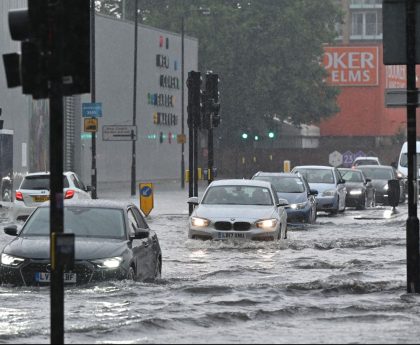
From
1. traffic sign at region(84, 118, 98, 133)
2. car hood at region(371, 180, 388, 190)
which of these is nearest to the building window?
car hood at region(371, 180, 388, 190)

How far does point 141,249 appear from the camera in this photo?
18609 mm

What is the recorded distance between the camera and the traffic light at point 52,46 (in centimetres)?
1062

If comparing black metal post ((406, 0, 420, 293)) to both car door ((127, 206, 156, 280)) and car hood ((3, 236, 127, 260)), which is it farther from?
car hood ((3, 236, 127, 260))

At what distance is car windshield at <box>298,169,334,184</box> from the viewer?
1750 inches

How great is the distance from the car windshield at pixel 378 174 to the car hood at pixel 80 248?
36.8 meters

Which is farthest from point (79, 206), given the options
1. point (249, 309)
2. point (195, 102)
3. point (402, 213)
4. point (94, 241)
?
point (402, 213)

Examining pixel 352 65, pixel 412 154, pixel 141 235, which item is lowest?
pixel 141 235

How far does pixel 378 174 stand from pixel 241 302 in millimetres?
38134

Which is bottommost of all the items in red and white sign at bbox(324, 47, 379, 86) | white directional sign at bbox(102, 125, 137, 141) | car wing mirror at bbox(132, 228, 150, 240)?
car wing mirror at bbox(132, 228, 150, 240)

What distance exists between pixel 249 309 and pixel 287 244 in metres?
11.3

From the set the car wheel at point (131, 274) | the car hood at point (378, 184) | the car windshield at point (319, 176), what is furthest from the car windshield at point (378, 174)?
the car wheel at point (131, 274)

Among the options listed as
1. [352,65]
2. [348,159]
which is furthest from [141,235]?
[352,65]

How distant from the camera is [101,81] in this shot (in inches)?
2749

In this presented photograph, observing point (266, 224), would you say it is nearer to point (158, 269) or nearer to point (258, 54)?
point (158, 269)
